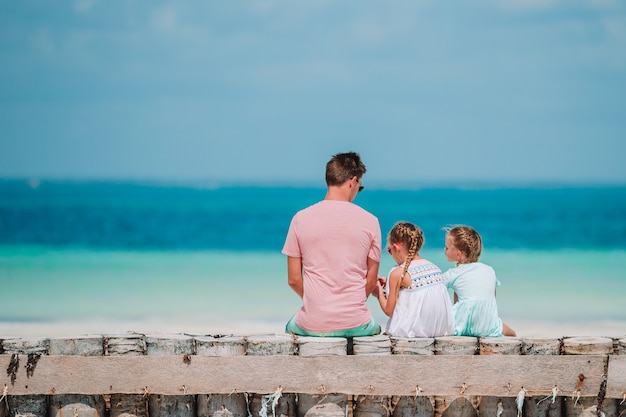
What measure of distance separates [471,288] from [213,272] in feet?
51.3

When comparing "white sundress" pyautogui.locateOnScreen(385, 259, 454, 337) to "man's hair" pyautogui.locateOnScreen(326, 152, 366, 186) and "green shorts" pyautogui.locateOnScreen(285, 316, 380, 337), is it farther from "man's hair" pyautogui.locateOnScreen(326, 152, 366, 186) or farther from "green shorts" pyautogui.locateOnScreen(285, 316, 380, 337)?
"man's hair" pyautogui.locateOnScreen(326, 152, 366, 186)

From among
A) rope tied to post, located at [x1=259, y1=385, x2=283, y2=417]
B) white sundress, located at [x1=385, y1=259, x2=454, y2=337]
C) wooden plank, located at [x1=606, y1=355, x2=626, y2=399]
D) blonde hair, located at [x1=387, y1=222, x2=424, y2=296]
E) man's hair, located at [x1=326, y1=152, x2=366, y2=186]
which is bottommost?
rope tied to post, located at [x1=259, y1=385, x2=283, y2=417]

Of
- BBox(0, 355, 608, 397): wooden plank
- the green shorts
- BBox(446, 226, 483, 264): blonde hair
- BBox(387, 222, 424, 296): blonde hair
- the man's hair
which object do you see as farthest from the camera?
BBox(446, 226, 483, 264): blonde hair

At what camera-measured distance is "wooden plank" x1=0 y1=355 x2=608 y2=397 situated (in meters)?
5.29

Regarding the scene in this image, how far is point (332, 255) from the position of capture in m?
5.78

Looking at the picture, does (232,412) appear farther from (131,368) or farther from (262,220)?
(262,220)

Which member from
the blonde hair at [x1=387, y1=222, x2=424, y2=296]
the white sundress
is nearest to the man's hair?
the blonde hair at [x1=387, y1=222, x2=424, y2=296]

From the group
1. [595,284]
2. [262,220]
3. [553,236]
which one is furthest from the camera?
[262,220]

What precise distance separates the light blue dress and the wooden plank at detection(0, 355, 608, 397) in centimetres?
90

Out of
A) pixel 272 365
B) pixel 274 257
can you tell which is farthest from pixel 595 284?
pixel 272 365

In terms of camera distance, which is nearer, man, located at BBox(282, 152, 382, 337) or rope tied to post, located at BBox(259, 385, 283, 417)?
rope tied to post, located at BBox(259, 385, 283, 417)

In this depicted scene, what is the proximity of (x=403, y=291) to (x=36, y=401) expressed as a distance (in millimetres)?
2429

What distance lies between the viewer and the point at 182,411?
213 inches

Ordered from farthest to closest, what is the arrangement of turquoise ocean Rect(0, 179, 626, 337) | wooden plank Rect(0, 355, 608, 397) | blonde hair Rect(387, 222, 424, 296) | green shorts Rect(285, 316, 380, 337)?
1. turquoise ocean Rect(0, 179, 626, 337)
2. blonde hair Rect(387, 222, 424, 296)
3. green shorts Rect(285, 316, 380, 337)
4. wooden plank Rect(0, 355, 608, 397)
